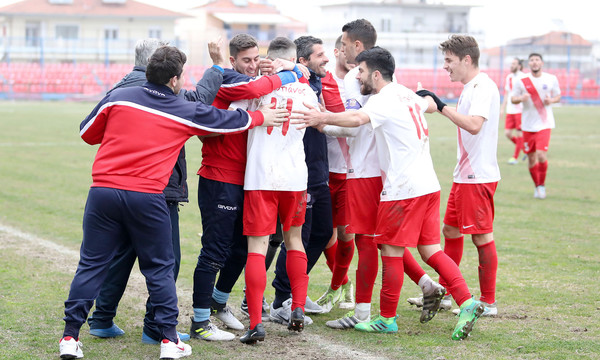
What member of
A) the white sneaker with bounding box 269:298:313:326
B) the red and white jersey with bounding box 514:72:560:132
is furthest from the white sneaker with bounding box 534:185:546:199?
the white sneaker with bounding box 269:298:313:326

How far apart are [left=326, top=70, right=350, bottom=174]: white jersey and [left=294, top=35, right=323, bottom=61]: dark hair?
353mm

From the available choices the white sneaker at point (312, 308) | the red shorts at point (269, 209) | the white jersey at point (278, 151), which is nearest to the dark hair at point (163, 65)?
the white jersey at point (278, 151)

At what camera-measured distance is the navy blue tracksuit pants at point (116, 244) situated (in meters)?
4.64

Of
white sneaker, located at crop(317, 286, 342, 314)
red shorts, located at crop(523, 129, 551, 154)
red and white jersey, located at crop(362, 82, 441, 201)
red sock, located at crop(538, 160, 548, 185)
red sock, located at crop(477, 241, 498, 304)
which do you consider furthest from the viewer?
red shorts, located at crop(523, 129, 551, 154)

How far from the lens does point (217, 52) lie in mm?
5289

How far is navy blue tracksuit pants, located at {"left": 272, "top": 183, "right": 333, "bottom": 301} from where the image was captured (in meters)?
5.79

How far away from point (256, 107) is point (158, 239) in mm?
1229

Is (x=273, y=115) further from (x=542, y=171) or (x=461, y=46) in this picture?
(x=542, y=171)

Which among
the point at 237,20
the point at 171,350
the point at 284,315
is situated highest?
the point at 237,20

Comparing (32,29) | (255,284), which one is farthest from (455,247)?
(32,29)

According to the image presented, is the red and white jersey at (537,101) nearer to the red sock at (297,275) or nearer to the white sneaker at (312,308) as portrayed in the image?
the white sneaker at (312,308)

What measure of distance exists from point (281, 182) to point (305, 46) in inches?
48.6

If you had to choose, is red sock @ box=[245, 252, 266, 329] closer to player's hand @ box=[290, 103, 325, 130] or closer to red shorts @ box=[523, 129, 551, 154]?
player's hand @ box=[290, 103, 325, 130]

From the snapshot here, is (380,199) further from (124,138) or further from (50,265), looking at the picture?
(50,265)
